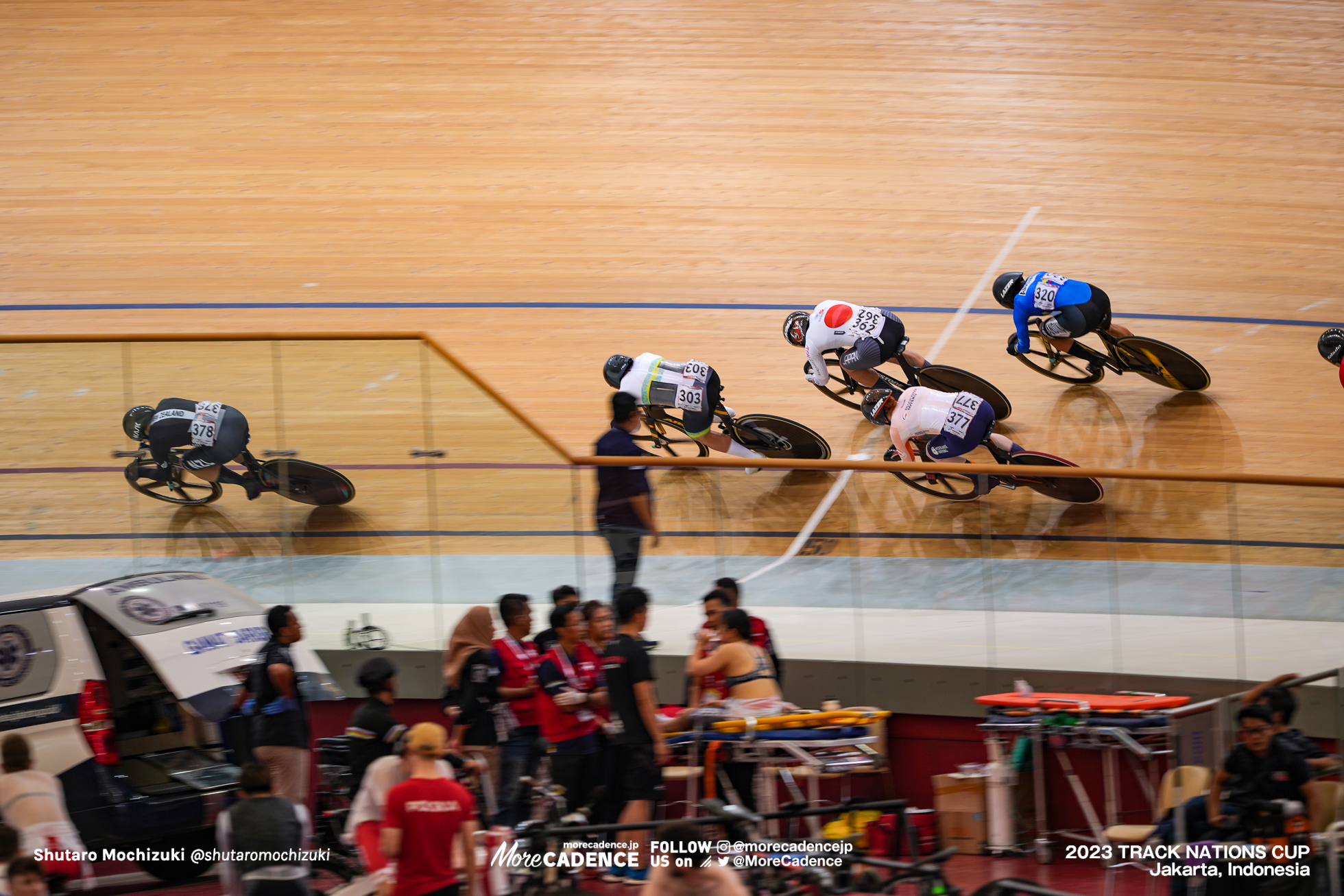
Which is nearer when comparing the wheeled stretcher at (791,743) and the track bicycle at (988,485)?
the wheeled stretcher at (791,743)

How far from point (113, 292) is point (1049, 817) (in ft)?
28.1

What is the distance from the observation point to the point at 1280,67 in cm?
1294

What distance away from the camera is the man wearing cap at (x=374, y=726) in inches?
182

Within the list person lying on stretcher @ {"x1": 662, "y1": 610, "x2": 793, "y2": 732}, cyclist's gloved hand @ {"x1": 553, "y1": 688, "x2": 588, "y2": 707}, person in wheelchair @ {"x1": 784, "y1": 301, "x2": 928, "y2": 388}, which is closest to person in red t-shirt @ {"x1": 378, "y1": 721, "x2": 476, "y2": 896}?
cyclist's gloved hand @ {"x1": 553, "y1": 688, "x2": 588, "y2": 707}

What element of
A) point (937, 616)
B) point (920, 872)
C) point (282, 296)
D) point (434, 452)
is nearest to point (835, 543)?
point (937, 616)

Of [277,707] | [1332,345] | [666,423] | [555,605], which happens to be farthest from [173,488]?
[1332,345]

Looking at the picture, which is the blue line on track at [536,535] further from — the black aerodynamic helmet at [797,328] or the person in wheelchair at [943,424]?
the black aerodynamic helmet at [797,328]

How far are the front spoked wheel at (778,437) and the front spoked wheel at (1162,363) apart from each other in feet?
7.85

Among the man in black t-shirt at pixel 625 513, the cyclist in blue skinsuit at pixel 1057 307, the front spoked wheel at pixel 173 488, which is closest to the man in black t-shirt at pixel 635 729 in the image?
the man in black t-shirt at pixel 625 513

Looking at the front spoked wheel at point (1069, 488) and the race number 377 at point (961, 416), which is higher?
the race number 377 at point (961, 416)

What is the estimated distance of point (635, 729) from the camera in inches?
191

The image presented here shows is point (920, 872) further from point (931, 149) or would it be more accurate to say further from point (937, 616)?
point (931, 149)

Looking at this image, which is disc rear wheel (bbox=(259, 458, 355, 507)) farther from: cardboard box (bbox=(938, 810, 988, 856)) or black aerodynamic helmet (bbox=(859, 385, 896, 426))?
black aerodynamic helmet (bbox=(859, 385, 896, 426))

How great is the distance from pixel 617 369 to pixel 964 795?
417 centimetres
